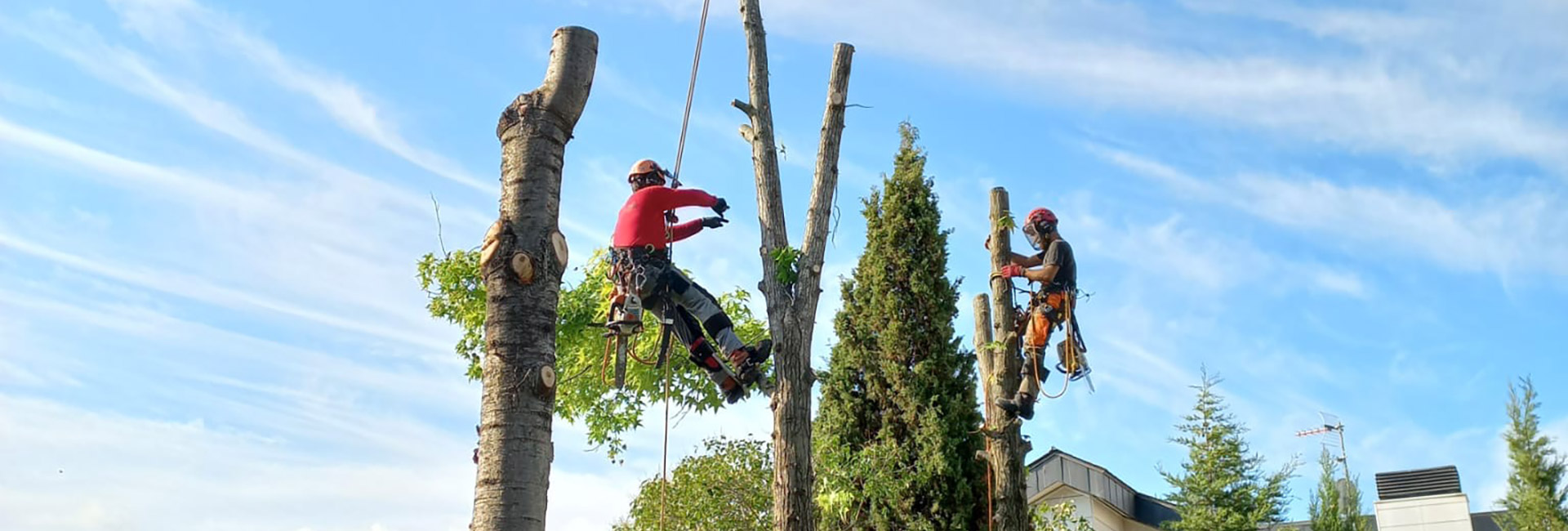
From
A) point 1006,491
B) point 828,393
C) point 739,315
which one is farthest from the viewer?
point 739,315

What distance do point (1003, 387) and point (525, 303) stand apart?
5407mm

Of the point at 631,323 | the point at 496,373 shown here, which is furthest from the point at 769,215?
the point at 496,373

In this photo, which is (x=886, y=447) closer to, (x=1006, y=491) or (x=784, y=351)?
(x=1006, y=491)

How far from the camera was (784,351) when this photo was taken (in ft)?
27.5

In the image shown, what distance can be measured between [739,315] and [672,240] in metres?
5.61

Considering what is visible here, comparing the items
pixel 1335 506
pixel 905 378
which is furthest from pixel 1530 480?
pixel 905 378

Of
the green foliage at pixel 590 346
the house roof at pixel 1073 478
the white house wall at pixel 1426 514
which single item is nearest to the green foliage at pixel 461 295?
the green foliage at pixel 590 346

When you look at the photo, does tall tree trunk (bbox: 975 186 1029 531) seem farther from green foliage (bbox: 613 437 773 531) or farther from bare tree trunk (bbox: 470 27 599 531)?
bare tree trunk (bbox: 470 27 599 531)

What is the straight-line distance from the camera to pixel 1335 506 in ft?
71.9

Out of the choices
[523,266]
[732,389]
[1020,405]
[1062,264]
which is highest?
[1062,264]

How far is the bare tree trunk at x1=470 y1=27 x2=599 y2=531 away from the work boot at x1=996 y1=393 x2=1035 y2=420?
5083mm

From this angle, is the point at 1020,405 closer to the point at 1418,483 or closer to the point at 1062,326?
the point at 1062,326

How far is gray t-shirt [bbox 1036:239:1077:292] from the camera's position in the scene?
32.1 ft

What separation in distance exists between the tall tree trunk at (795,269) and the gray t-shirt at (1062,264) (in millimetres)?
1830
